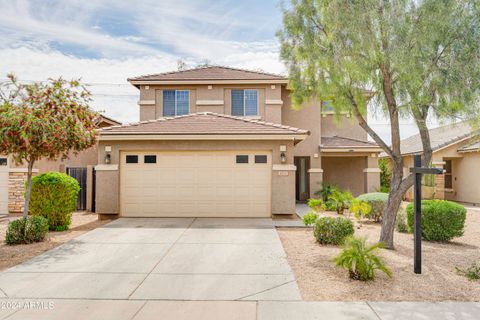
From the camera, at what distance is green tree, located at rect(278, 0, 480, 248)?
7395mm

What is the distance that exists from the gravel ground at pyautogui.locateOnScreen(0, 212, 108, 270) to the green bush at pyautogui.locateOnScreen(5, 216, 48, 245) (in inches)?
6.5

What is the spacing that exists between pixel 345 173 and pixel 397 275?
14.2 m

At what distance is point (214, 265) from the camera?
7.33 metres

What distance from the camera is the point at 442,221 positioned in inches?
378

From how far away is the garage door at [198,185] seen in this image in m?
13.1

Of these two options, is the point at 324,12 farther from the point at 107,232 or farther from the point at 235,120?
the point at 107,232

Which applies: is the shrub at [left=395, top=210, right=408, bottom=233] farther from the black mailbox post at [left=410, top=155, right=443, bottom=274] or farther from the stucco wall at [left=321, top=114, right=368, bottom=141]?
the stucco wall at [left=321, top=114, right=368, bottom=141]

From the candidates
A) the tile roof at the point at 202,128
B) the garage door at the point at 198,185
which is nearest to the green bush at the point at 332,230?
the garage door at the point at 198,185

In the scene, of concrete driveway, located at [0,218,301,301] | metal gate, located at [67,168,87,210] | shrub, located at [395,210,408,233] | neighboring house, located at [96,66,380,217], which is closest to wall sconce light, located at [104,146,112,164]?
neighboring house, located at [96,66,380,217]

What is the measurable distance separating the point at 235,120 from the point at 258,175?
2.54 metres

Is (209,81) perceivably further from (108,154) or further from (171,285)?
(171,285)

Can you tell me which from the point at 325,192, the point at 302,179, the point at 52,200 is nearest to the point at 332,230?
the point at 52,200

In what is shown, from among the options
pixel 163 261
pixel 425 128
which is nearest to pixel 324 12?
pixel 425 128

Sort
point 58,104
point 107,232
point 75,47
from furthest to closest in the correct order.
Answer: point 75,47, point 107,232, point 58,104
